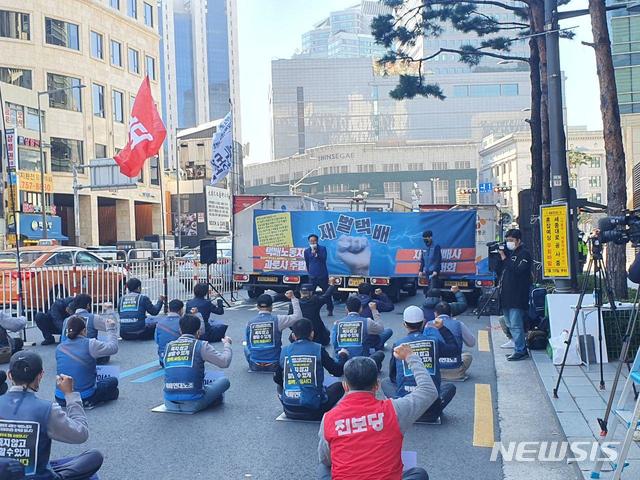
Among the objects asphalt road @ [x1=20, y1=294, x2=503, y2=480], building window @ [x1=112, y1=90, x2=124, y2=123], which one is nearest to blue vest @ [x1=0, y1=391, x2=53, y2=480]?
asphalt road @ [x1=20, y1=294, x2=503, y2=480]

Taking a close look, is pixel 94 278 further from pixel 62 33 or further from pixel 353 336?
pixel 62 33

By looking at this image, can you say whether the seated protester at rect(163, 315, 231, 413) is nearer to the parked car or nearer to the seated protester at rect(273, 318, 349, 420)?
the seated protester at rect(273, 318, 349, 420)

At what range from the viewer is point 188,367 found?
7777 mm

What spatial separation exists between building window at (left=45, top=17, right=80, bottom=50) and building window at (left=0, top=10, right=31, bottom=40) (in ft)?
4.45

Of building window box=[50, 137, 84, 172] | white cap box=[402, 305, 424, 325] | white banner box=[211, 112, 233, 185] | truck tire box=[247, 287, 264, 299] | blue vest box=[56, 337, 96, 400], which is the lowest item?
truck tire box=[247, 287, 264, 299]

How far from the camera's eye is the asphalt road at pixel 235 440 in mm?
6148

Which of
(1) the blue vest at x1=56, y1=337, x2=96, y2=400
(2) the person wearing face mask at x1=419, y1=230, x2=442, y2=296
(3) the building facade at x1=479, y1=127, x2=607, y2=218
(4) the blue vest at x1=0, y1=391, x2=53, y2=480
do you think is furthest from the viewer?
(3) the building facade at x1=479, y1=127, x2=607, y2=218

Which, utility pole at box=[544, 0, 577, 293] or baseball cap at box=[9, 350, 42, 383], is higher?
utility pole at box=[544, 0, 577, 293]

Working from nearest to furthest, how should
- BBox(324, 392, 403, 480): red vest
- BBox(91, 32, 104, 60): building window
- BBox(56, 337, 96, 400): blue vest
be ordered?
1. BBox(324, 392, 403, 480): red vest
2. BBox(56, 337, 96, 400): blue vest
3. BBox(91, 32, 104, 60): building window

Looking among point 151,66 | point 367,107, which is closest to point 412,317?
point 151,66

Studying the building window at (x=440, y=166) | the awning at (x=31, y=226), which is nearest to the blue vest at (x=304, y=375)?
the awning at (x=31, y=226)


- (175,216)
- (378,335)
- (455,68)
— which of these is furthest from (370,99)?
(378,335)

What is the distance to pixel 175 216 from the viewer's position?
68938 millimetres

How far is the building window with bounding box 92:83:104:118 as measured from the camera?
5091 cm
